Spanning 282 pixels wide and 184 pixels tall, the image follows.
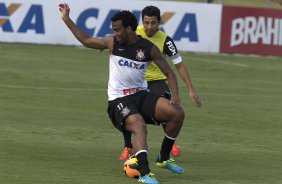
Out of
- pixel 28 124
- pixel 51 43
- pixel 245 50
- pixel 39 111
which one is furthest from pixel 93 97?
pixel 245 50

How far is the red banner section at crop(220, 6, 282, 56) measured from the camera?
31828 millimetres

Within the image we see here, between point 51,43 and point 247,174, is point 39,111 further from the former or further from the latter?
point 51,43

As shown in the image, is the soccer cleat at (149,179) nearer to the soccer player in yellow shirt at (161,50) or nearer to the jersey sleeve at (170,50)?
the soccer player in yellow shirt at (161,50)

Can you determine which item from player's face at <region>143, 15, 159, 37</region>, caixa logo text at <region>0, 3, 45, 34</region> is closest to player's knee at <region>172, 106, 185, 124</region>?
player's face at <region>143, 15, 159, 37</region>

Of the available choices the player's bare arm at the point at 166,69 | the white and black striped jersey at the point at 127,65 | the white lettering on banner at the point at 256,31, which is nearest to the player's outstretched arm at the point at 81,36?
the white and black striped jersey at the point at 127,65

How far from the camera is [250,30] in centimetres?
3206

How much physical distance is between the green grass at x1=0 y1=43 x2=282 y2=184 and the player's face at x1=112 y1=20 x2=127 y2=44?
1.64 metres

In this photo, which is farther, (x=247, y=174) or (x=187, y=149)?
(x=187, y=149)

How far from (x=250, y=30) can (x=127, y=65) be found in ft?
70.8

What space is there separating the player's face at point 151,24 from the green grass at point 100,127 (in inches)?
69.0

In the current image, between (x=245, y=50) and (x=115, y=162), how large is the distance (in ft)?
67.8

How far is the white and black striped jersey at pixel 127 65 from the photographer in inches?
429

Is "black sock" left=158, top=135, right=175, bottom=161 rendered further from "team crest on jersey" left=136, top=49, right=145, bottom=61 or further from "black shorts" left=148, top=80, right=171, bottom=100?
"team crest on jersey" left=136, top=49, right=145, bottom=61

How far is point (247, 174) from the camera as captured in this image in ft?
38.0
